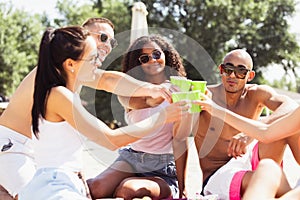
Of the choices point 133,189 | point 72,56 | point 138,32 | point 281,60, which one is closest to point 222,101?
point 133,189

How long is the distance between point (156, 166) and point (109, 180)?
0.34 m

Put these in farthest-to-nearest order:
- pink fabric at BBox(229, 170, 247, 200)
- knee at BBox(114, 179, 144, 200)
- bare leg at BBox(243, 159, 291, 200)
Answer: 1. knee at BBox(114, 179, 144, 200)
2. pink fabric at BBox(229, 170, 247, 200)
3. bare leg at BBox(243, 159, 291, 200)

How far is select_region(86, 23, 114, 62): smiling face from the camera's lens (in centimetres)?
344

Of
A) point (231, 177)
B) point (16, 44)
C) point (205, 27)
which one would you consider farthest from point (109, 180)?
point (16, 44)

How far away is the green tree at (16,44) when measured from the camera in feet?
77.4

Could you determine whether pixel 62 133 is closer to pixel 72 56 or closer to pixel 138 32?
pixel 72 56

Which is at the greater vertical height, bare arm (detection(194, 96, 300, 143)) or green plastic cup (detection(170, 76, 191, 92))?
green plastic cup (detection(170, 76, 191, 92))

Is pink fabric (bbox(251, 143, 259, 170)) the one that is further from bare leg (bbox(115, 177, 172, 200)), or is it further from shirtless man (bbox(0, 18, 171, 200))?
shirtless man (bbox(0, 18, 171, 200))

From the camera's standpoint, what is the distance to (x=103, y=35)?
348cm

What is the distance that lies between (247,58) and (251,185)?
1280 mm

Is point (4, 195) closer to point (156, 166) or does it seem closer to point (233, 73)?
point (156, 166)

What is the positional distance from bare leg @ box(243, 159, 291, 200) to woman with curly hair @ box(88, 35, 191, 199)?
83 cm

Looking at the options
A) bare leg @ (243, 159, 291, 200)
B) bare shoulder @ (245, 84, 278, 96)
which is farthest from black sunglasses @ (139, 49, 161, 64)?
bare leg @ (243, 159, 291, 200)

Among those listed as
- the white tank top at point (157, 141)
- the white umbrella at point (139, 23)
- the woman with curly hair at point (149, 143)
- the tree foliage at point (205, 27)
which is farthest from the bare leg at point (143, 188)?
the tree foliage at point (205, 27)
